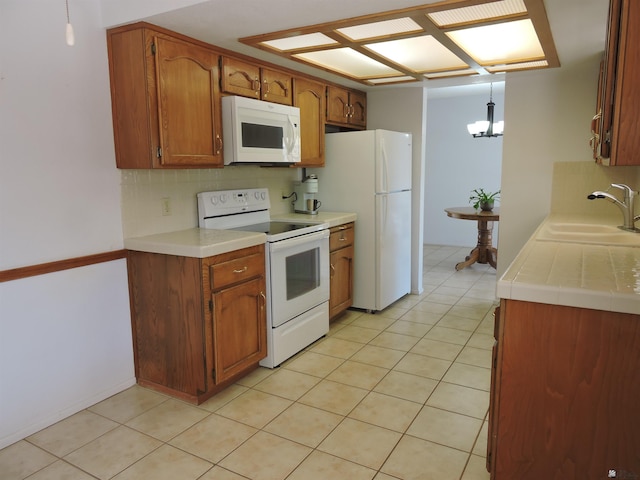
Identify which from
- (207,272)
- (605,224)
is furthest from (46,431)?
(605,224)

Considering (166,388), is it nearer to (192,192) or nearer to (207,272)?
(207,272)

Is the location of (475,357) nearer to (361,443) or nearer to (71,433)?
(361,443)

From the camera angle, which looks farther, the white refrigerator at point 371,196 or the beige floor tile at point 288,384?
the white refrigerator at point 371,196

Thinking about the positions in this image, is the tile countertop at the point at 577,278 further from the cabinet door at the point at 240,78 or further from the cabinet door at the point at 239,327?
the cabinet door at the point at 240,78

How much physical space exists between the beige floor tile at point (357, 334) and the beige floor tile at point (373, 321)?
0.07 m

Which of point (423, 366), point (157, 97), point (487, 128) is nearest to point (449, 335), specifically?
point (423, 366)

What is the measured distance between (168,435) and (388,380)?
1274 millimetres

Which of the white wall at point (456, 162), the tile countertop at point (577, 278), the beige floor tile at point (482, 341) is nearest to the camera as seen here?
the tile countertop at point (577, 278)

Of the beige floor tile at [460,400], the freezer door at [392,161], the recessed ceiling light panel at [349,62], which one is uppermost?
the recessed ceiling light panel at [349,62]

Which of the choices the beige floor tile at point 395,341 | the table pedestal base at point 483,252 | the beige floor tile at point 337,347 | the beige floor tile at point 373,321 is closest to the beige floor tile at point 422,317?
the beige floor tile at point 373,321

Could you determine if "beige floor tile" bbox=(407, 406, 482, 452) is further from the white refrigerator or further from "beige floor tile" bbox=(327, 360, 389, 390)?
the white refrigerator

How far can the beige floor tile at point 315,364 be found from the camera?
9.61ft

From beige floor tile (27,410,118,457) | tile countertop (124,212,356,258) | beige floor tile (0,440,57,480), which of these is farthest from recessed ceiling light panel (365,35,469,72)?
beige floor tile (0,440,57,480)

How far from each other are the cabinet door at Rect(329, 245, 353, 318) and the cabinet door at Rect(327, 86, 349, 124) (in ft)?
3.77
